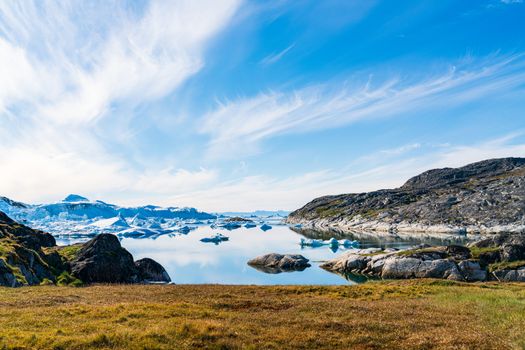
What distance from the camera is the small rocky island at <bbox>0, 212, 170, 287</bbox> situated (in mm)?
44406

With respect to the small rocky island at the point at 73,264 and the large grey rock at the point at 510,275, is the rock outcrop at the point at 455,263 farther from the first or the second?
the small rocky island at the point at 73,264

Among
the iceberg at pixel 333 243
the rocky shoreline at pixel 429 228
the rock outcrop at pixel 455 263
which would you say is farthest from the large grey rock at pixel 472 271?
the rocky shoreline at pixel 429 228

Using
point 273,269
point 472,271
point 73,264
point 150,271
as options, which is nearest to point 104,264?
point 73,264

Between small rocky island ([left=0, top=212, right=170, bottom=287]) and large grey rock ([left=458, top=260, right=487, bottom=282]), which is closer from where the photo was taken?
small rocky island ([left=0, top=212, right=170, bottom=287])

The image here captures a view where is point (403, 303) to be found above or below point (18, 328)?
below

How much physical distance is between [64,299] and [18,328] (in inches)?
450

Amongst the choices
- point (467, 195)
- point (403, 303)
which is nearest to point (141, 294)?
point (403, 303)

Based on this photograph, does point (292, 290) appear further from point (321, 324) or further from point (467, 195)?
point (467, 195)

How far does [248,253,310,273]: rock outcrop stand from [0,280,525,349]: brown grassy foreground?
46.2 meters

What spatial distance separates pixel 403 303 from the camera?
30125 millimetres

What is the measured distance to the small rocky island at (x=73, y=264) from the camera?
146 feet

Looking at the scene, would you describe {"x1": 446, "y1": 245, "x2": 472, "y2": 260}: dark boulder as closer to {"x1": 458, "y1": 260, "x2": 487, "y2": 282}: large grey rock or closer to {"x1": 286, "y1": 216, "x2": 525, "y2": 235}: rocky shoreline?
{"x1": 458, "y1": 260, "x2": 487, "y2": 282}: large grey rock

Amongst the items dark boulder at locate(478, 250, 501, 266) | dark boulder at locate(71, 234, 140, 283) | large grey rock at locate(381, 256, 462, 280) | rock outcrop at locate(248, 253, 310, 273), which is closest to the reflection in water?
rock outcrop at locate(248, 253, 310, 273)

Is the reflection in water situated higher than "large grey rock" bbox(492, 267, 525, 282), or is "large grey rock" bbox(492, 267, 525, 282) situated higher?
the reflection in water
